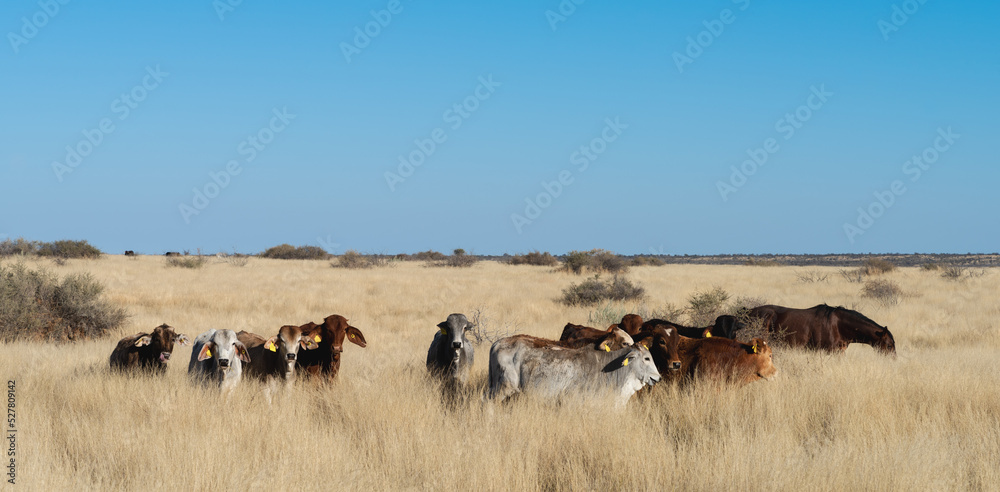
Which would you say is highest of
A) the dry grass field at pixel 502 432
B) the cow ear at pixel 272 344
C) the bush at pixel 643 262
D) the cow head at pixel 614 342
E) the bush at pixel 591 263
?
the bush at pixel 643 262

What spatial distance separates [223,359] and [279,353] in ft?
2.92

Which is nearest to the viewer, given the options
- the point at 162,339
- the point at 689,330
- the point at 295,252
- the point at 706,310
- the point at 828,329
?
the point at 162,339

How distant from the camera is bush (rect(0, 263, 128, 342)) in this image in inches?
512

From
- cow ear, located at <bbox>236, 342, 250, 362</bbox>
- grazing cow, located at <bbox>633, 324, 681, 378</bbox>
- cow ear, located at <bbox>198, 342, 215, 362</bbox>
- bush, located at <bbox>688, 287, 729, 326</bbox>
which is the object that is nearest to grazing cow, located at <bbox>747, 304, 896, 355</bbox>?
bush, located at <bbox>688, 287, 729, 326</bbox>

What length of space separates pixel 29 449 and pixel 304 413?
2.38 metres

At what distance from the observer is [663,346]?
302 inches

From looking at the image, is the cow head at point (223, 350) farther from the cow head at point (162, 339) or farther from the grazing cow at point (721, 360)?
the grazing cow at point (721, 360)

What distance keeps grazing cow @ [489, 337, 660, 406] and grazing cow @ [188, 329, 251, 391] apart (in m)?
2.93

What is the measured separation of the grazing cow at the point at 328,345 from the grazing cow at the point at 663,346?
3357 millimetres

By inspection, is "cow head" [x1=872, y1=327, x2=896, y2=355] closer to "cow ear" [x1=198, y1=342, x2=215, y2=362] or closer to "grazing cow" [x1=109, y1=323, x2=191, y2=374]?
"cow ear" [x1=198, y1=342, x2=215, y2=362]

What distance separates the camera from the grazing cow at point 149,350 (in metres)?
8.67

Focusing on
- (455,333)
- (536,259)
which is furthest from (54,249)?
(455,333)

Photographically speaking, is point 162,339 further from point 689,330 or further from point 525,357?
point 689,330

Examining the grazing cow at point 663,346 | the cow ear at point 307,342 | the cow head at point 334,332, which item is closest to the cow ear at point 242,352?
the cow ear at point 307,342
